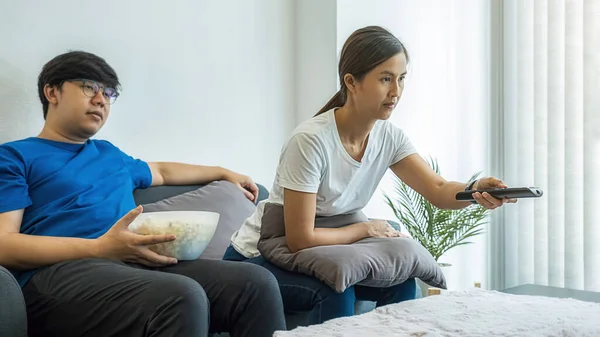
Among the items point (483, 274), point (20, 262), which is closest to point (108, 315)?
point (20, 262)

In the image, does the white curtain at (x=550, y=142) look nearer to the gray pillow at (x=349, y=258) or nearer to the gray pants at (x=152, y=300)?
the gray pillow at (x=349, y=258)

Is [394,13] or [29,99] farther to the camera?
[394,13]

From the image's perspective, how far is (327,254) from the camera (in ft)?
5.70

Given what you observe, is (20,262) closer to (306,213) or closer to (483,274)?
(306,213)

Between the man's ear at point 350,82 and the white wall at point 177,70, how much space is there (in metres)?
0.94

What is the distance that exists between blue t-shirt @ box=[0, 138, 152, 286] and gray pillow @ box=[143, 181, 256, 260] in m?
0.21

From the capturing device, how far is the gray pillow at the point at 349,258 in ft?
5.56

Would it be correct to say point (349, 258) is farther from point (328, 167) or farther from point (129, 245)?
point (129, 245)

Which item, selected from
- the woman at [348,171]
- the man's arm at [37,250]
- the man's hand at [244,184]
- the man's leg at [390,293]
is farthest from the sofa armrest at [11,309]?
the man's hand at [244,184]

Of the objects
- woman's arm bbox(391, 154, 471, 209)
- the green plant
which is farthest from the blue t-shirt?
the green plant

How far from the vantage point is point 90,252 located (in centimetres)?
167

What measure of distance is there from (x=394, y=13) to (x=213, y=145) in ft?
3.71

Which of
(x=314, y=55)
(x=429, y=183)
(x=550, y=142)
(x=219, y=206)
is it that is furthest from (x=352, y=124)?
(x=550, y=142)

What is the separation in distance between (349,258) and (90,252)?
630 mm
